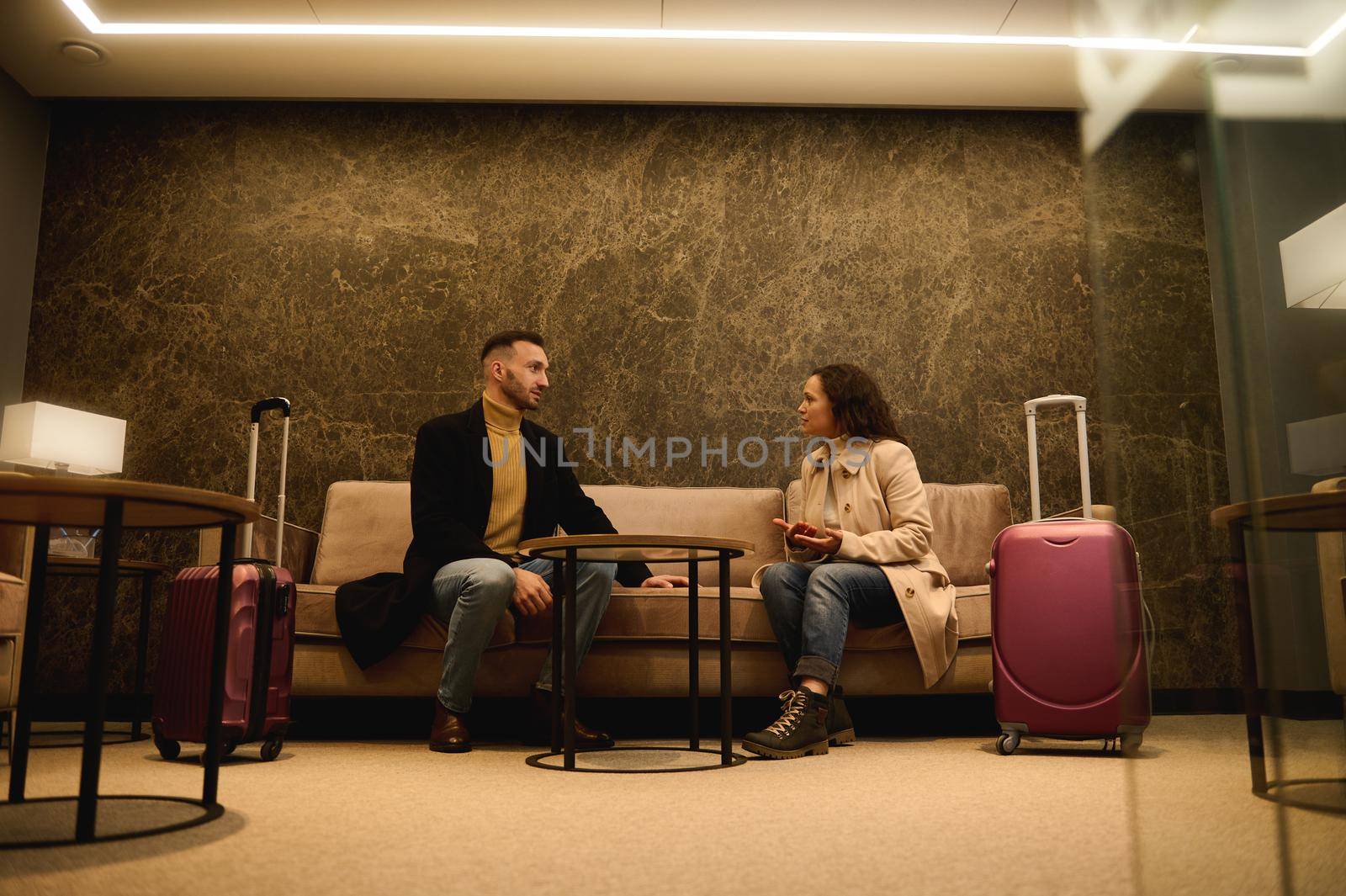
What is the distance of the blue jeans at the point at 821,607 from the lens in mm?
2488

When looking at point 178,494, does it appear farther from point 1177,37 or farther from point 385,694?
point 385,694

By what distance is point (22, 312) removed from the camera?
370 cm

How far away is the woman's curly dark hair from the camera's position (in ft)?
9.43

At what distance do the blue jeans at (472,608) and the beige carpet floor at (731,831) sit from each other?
417 mm

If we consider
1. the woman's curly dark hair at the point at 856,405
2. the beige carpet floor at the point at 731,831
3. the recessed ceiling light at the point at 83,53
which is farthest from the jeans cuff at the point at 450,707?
the recessed ceiling light at the point at 83,53

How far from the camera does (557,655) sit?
7.97 feet

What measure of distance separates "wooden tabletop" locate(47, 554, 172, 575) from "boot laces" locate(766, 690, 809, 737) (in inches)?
69.0

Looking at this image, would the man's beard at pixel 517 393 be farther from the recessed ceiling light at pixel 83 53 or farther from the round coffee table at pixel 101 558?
the recessed ceiling light at pixel 83 53

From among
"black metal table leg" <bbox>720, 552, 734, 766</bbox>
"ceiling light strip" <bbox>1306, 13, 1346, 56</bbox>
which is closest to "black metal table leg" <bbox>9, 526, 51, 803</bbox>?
"black metal table leg" <bbox>720, 552, 734, 766</bbox>

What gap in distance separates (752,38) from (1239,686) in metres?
3.15

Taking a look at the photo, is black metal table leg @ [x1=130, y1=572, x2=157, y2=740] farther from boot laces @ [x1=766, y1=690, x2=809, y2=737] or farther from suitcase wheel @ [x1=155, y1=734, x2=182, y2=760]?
boot laces @ [x1=766, y1=690, x2=809, y2=737]

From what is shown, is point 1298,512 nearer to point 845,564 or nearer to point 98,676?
point 98,676

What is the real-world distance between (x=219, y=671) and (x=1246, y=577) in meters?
1.39

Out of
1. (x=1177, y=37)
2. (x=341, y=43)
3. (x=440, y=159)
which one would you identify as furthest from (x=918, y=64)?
(x=1177, y=37)
